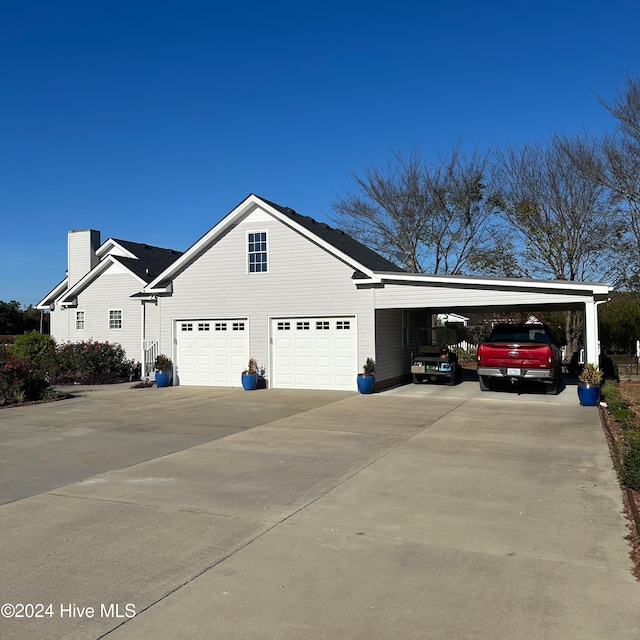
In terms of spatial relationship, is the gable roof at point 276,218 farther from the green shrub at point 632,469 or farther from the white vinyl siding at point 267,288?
the green shrub at point 632,469

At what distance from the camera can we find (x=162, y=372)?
20266 mm

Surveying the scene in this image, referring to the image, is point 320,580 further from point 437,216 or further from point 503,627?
point 437,216

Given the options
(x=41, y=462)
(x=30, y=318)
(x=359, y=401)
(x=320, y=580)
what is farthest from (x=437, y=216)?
(x=30, y=318)

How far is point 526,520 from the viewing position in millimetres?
5852

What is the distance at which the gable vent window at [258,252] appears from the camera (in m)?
19.2

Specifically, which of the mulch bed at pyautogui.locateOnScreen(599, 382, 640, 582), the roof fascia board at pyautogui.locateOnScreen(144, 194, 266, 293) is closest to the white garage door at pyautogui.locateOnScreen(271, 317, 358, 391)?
the roof fascia board at pyautogui.locateOnScreen(144, 194, 266, 293)

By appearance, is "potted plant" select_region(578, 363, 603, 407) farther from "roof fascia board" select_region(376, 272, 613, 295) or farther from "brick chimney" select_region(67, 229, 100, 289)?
"brick chimney" select_region(67, 229, 100, 289)

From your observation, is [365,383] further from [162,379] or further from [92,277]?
[92,277]

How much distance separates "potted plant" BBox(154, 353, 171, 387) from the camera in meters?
20.2

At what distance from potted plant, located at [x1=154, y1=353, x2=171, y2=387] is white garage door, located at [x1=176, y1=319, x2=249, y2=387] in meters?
0.41

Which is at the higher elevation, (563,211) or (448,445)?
(563,211)

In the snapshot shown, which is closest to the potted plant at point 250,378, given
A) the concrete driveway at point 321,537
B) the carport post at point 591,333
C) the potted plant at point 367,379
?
the potted plant at point 367,379

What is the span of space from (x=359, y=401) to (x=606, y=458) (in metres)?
7.70

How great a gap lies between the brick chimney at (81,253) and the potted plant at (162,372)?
1016cm
